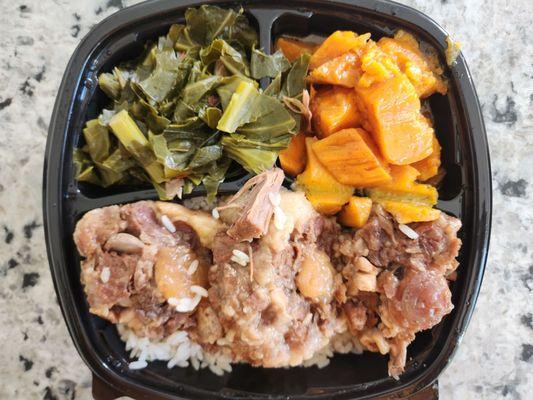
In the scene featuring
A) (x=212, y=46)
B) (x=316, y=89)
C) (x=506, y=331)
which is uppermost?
(x=212, y=46)

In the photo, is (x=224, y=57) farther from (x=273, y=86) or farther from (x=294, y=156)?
(x=294, y=156)

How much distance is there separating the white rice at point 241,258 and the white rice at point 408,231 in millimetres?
739

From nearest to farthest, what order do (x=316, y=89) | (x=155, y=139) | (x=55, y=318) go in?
(x=155, y=139)
(x=316, y=89)
(x=55, y=318)

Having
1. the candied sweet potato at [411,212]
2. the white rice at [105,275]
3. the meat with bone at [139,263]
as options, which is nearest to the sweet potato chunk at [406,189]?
the candied sweet potato at [411,212]

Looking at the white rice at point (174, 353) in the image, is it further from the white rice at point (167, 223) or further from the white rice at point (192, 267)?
the white rice at point (167, 223)

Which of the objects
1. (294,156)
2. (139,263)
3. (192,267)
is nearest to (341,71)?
(294,156)

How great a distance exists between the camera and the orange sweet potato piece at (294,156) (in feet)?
7.93

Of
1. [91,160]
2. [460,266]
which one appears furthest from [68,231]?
[460,266]

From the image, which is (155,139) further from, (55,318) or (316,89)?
(55,318)

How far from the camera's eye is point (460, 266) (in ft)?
7.82

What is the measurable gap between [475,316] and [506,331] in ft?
0.66

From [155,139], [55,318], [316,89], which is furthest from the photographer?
[55,318]

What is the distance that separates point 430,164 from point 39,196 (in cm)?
218

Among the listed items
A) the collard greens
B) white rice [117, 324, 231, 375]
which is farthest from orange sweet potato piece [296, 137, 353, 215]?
white rice [117, 324, 231, 375]
